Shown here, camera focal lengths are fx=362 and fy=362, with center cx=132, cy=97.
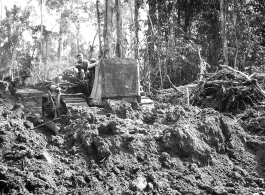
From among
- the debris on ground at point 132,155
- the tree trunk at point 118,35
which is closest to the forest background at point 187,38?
the tree trunk at point 118,35

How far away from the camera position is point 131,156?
5.14 m

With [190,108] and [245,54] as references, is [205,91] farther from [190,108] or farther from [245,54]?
[245,54]

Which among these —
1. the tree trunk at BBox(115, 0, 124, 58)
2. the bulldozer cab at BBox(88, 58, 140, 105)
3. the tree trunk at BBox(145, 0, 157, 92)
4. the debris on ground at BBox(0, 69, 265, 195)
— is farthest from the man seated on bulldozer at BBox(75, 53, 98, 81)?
the tree trunk at BBox(115, 0, 124, 58)

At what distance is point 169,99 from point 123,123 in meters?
4.83

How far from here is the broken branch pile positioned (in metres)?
9.67

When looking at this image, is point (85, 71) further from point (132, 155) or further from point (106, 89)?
point (132, 155)

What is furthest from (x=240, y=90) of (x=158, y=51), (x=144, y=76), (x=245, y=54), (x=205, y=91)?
(x=245, y=54)

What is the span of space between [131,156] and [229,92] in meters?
5.55

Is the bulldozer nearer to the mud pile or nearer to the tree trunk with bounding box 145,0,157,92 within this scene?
the mud pile

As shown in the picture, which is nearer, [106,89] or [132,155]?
[132,155]

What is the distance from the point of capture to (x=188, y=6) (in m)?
19.2

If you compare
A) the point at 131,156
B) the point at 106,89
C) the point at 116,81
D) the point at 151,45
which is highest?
the point at 151,45

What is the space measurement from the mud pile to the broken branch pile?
3268 mm

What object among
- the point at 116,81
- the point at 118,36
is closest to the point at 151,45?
the point at 118,36
